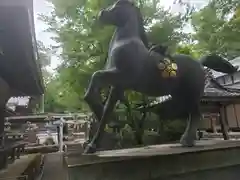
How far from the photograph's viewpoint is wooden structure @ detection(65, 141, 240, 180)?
2514 mm

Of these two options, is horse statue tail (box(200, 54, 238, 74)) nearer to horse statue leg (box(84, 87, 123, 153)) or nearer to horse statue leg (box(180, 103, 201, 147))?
horse statue leg (box(180, 103, 201, 147))

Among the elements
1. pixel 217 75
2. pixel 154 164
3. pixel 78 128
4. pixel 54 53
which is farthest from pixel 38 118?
pixel 154 164

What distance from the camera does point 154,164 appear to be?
2.79 meters

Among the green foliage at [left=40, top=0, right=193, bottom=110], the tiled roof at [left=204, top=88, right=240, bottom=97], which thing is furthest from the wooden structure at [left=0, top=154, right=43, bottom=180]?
the tiled roof at [left=204, top=88, right=240, bottom=97]

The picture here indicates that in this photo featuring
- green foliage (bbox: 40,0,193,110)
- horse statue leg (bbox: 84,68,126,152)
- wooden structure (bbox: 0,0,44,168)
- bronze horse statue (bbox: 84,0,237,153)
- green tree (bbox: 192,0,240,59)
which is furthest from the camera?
green tree (bbox: 192,0,240,59)

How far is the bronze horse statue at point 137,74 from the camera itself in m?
3.03

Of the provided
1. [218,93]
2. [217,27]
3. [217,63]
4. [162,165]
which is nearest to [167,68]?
[217,63]

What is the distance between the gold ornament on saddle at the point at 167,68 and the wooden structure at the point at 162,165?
0.87 metres

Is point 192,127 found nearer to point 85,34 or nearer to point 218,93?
point 218,93

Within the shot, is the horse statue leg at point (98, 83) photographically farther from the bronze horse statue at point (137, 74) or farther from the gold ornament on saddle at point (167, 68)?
the gold ornament on saddle at point (167, 68)

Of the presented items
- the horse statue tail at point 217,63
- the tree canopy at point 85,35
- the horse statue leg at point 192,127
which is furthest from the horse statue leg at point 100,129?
the tree canopy at point 85,35

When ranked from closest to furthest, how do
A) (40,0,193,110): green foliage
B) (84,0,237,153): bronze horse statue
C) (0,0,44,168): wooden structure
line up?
(84,0,237,153): bronze horse statue → (0,0,44,168): wooden structure → (40,0,193,110): green foliage

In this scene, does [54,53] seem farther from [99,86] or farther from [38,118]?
[99,86]

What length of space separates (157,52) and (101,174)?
159cm
